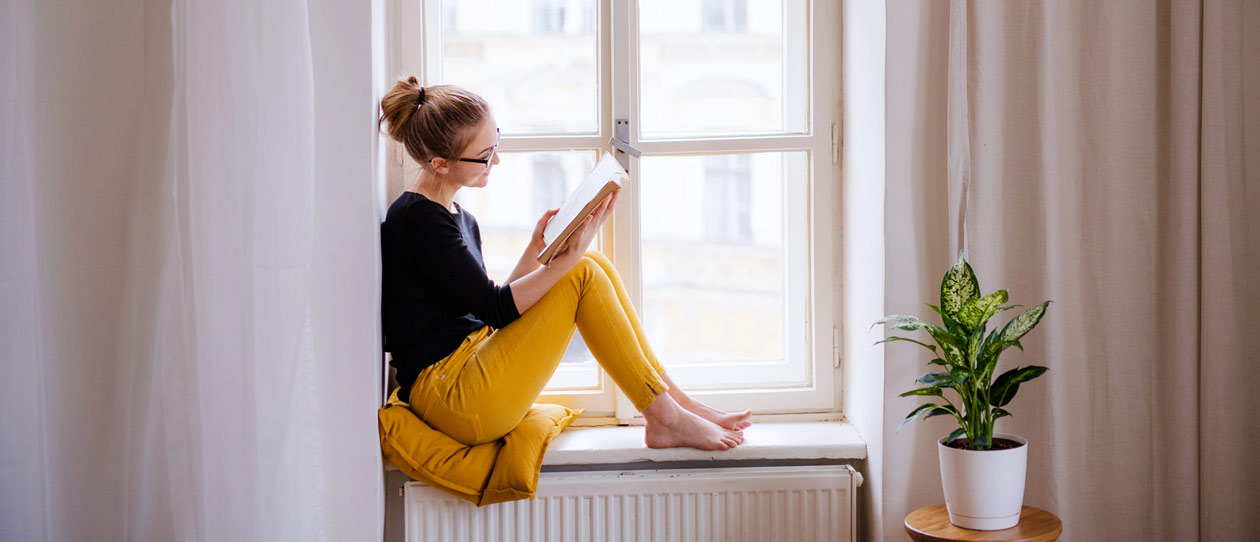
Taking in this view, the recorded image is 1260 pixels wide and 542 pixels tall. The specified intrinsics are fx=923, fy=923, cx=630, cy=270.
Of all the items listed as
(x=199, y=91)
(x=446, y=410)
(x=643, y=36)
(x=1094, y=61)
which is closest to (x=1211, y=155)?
(x=1094, y=61)

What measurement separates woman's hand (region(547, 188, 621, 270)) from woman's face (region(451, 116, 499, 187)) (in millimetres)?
230

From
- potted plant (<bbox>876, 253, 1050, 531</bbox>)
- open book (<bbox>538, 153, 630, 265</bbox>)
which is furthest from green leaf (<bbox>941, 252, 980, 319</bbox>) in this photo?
open book (<bbox>538, 153, 630, 265</bbox>)

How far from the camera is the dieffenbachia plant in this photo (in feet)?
4.71

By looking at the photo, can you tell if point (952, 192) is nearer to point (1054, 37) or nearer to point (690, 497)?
point (1054, 37)

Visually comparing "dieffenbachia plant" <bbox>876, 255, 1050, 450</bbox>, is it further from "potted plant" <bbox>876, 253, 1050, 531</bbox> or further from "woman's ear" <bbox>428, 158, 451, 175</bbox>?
"woman's ear" <bbox>428, 158, 451, 175</bbox>

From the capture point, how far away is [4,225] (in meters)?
1.28

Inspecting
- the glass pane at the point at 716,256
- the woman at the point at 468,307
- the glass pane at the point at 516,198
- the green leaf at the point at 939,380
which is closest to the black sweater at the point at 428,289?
the woman at the point at 468,307

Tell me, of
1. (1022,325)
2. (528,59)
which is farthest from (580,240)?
(1022,325)

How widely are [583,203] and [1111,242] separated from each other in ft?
3.15

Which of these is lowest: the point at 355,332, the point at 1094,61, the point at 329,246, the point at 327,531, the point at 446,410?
the point at 327,531

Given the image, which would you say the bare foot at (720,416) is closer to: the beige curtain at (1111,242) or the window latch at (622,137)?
the beige curtain at (1111,242)

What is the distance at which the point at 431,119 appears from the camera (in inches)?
64.9

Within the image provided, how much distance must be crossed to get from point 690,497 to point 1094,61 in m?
1.08

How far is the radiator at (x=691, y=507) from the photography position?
1718 millimetres
